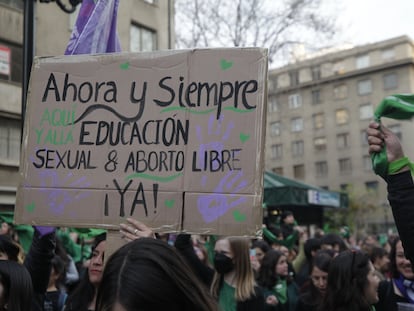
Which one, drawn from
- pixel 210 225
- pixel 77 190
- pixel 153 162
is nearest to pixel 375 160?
pixel 210 225

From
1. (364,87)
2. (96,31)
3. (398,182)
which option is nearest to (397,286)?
(398,182)

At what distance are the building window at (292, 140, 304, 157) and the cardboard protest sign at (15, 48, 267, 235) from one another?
2020 inches

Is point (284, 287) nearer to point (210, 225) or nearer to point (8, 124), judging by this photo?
point (210, 225)

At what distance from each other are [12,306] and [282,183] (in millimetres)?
13070

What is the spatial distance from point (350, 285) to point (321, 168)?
49.7 metres

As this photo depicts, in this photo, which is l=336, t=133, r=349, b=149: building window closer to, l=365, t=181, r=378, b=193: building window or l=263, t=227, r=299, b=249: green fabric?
l=365, t=181, r=378, b=193: building window

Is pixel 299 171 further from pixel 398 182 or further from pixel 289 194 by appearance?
pixel 398 182

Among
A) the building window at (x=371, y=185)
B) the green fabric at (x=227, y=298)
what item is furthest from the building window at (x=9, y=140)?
the building window at (x=371, y=185)

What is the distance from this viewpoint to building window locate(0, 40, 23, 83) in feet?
47.7

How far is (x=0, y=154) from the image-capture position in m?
14.1

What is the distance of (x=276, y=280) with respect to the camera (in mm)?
4805

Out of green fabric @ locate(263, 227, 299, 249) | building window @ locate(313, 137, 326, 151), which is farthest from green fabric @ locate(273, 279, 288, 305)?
building window @ locate(313, 137, 326, 151)

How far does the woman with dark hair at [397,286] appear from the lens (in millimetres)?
3506

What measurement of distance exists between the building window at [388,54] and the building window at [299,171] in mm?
13469
